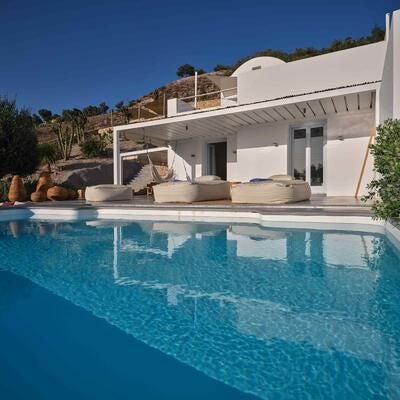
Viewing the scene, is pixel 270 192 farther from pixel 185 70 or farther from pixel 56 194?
pixel 185 70

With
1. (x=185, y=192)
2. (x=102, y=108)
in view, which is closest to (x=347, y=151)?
(x=185, y=192)

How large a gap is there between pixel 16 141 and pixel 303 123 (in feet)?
44.0

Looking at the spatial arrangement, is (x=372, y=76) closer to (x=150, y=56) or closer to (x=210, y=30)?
(x=210, y=30)

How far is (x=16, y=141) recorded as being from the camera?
17094 mm

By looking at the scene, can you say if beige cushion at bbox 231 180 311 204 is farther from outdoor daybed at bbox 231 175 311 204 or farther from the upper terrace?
the upper terrace

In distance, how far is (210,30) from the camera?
27.9 metres

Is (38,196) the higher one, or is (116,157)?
(116,157)

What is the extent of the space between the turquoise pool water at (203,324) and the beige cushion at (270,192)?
440 cm

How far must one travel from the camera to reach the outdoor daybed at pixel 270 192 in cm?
977

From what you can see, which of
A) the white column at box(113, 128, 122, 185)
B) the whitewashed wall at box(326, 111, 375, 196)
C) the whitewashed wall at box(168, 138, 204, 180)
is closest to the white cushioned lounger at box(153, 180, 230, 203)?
the white column at box(113, 128, 122, 185)

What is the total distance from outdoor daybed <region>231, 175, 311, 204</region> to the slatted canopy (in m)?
2.82

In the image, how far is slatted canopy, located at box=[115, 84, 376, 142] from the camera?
10.9 m

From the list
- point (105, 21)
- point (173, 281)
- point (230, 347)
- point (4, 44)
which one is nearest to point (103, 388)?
point (230, 347)

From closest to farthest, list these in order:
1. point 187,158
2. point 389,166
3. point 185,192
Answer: point 389,166 < point 185,192 < point 187,158
